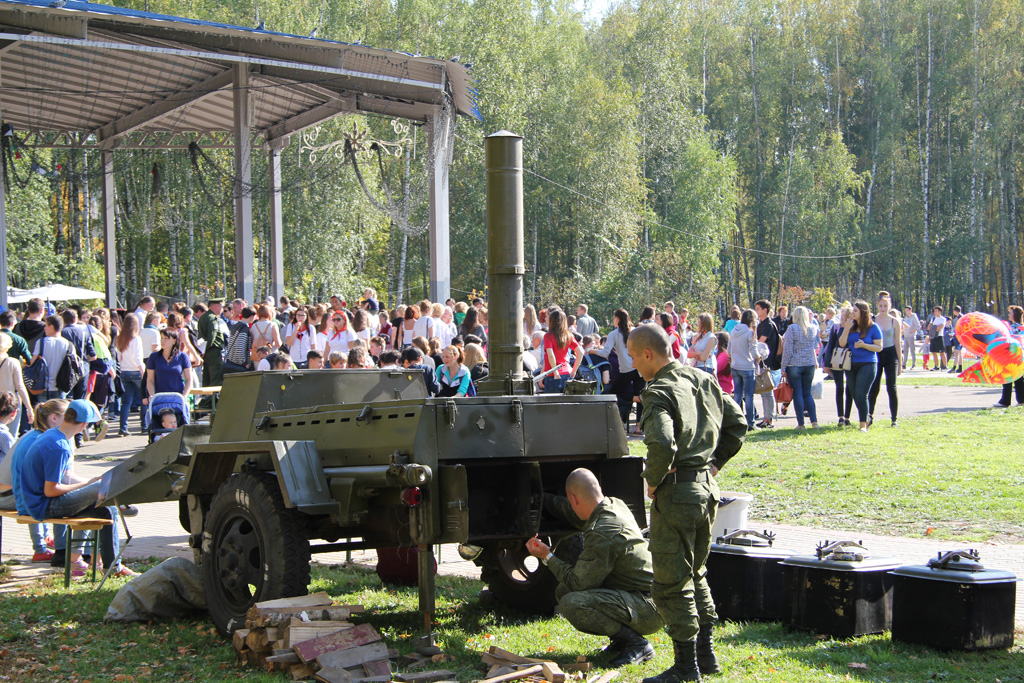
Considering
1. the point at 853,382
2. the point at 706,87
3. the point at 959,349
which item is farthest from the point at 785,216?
the point at 853,382

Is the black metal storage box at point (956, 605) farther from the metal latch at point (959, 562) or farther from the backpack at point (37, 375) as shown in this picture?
the backpack at point (37, 375)

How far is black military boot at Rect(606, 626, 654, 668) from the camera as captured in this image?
223 inches

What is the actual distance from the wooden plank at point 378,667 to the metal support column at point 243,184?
16.3m

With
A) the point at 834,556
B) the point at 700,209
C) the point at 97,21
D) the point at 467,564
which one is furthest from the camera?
the point at 700,209

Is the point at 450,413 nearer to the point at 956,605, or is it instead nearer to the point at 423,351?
the point at 956,605

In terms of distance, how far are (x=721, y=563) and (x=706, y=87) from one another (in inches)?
2002

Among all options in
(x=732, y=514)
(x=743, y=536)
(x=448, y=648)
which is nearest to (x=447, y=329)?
(x=732, y=514)

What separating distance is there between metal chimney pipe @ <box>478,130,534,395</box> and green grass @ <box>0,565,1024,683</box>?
1749 mm

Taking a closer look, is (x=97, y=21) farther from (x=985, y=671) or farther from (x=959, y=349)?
(x=959, y=349)

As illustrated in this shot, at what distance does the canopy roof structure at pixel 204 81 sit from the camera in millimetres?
16922

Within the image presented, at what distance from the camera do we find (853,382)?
563 inches

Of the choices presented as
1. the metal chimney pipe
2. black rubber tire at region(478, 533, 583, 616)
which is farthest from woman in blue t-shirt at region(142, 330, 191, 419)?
black rubber tire at region(478, 533, 583, 616)

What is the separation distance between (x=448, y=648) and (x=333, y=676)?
2.96 ft

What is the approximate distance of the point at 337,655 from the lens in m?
5.43
